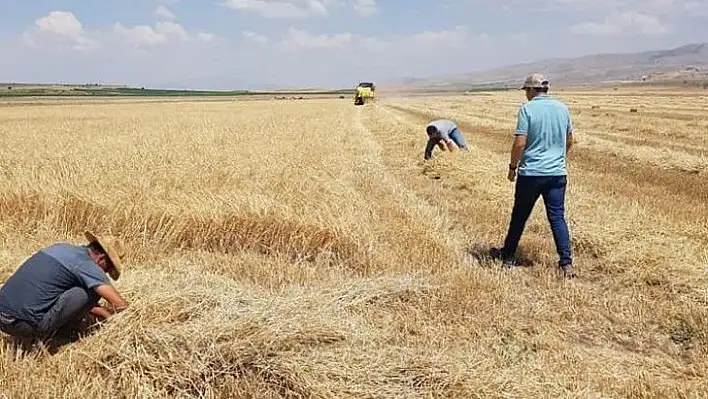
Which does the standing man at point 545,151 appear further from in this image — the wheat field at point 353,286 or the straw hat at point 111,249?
the straw hat at point 111,249

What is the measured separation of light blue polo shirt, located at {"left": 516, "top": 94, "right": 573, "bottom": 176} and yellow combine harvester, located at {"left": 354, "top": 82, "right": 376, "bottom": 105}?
53.5 m

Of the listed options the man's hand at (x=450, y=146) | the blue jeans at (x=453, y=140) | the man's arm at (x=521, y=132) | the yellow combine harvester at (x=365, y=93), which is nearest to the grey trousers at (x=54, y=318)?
the man's arm at (x=521, y=132)

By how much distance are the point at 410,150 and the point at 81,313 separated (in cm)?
1262

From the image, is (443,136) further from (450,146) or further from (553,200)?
(553,200)

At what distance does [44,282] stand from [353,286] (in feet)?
7.87

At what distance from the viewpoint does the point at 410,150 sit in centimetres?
1628

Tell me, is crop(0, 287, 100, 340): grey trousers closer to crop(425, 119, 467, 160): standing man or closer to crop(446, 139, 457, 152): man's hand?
crop(425, 119, 467, 160): standing man

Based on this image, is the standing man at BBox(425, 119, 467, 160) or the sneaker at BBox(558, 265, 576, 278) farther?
the standing man at BBox(425, 119, 467, 160)

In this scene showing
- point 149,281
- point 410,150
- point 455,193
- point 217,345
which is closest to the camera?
point 217,345

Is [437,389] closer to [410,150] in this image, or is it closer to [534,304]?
[534,304]

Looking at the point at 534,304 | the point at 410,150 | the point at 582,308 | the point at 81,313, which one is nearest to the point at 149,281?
the point at 81,313

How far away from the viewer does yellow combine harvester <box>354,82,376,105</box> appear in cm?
5938

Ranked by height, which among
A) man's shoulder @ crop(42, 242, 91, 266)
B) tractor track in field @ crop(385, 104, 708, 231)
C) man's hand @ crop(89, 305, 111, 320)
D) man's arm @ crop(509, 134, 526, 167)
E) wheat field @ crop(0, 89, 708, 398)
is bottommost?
tractor track in field @ crop(385, 104, 708, 231)

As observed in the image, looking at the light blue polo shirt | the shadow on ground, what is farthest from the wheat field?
the light blue polo shirt
